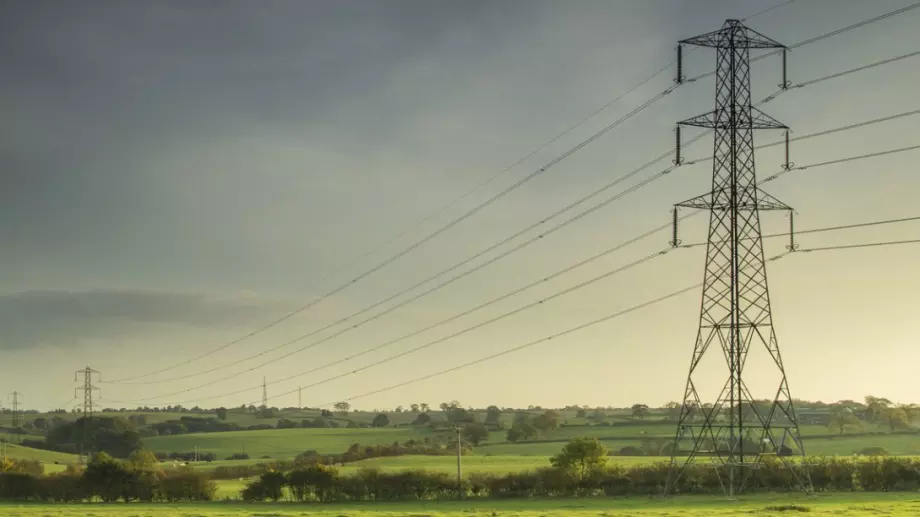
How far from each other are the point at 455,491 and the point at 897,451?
108711mm

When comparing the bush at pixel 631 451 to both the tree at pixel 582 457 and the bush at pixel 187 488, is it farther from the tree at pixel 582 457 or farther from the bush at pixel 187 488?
the bush at pixel 187 488

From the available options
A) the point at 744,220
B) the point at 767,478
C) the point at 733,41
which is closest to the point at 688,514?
the point at 744,220

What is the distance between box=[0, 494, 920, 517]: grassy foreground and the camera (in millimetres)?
64500

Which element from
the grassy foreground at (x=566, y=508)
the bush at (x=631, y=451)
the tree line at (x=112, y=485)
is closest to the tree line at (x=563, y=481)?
the grassy foreground at (x=566, y=508)

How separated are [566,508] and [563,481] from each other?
18.3 m

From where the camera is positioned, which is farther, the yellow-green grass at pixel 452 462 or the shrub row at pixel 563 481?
the yellow-green grass at pixel 452 462

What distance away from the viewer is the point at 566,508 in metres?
75.5

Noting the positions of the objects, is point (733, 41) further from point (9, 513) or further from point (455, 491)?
point (9, 513)

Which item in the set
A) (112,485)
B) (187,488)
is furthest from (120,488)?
(187,488)

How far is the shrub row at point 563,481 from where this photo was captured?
87938mm

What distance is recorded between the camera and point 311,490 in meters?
96.1

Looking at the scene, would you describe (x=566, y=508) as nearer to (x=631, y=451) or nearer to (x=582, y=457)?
(x=582, y=457)

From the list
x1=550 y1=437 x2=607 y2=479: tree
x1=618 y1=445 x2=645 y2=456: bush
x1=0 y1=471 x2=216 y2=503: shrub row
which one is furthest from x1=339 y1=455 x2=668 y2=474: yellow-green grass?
x1=0 y1=471 x2=216 y2=503: shrub row

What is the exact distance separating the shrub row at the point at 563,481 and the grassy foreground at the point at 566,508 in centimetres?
501
